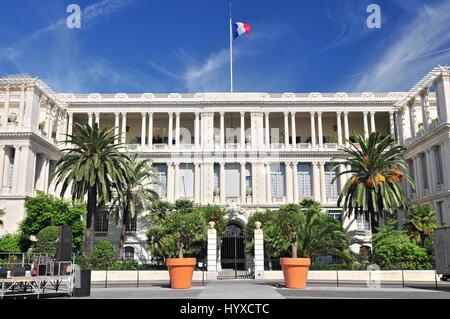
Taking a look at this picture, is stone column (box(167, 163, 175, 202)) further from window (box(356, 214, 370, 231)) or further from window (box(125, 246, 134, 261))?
window (box(356, 214, 370, 231))

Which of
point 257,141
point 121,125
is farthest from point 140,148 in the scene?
point 257,141

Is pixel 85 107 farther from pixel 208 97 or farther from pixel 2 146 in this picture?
pixel 208 97

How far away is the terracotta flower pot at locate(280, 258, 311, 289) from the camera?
1812 centimetres

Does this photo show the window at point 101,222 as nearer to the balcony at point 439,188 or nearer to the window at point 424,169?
the balcony at point 439,188

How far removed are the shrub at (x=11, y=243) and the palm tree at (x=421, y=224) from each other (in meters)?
33.5

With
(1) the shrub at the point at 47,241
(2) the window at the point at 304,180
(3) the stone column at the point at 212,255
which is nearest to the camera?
(3) the stone column at the point at 212,255

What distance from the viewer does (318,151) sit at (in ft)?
161

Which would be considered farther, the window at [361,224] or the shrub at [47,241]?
the window at [361,224]

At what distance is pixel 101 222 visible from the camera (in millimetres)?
46375

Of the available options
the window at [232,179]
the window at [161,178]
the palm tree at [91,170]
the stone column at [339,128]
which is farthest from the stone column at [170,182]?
the stone column at [339,128]

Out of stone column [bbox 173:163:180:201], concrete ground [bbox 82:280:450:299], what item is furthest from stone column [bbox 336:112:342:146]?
concrete ground [bbox 82:280:450:299]

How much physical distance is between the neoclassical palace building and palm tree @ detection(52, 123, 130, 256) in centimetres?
994

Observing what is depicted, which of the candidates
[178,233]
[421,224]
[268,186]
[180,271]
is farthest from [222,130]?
[180,271]

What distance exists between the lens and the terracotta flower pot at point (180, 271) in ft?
61.6
